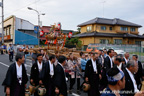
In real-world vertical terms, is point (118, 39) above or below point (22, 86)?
above

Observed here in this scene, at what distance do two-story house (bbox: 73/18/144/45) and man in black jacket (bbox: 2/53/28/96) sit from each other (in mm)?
29379

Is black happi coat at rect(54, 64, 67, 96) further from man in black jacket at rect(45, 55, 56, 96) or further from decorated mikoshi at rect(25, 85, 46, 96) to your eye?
Answer: decorated mikoshi at rect(25, 85, 46, 96)

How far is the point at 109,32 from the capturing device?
36906mm

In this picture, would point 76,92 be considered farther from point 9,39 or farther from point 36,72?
point 9,39

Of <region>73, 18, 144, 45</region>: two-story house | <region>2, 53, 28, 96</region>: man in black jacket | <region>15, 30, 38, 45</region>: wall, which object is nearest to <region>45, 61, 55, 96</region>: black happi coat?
<region>2, 53, 28, 96</region>: man in black jacket

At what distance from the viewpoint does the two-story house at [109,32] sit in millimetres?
34594

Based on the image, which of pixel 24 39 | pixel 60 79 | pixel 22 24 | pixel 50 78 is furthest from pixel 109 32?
pixel 60 79

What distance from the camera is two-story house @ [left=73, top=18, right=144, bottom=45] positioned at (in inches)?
1362

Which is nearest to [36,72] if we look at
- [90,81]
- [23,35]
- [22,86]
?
[22,86]

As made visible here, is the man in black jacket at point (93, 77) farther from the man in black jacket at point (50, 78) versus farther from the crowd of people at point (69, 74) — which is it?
the man in black jacket at point (50, 78)

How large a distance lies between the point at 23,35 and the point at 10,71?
33219 millimetres

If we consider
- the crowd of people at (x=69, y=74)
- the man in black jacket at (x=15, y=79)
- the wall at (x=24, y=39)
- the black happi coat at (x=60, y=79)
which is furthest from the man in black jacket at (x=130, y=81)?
the wall at (x=24, y=39)

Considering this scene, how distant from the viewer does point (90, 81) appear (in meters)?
6.19

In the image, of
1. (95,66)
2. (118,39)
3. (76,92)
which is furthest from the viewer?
(118,39)
